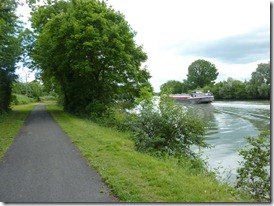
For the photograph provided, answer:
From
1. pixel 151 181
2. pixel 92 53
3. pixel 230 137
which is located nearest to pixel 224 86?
pixel 230 137

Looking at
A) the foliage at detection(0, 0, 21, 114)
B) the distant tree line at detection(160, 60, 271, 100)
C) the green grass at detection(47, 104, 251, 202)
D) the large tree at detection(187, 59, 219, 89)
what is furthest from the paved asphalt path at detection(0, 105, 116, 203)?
the large tree at detection(187, 59, 219, 89)

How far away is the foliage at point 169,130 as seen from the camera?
404 inches

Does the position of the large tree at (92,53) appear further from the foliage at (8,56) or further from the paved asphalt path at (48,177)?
the paved asphalt path at (48,177)

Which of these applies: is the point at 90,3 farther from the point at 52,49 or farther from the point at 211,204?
the point at 211,204

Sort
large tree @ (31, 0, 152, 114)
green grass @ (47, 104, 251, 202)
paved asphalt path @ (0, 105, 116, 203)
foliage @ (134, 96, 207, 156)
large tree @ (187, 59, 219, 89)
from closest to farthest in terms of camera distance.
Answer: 1. green grass @ (47, 104, 251, 202)
2. paved asphalt path @ (0, 105, 116, 203)
3. foliage @ (134, 96, 207, 156)
4. large tree @ (31, 0, 152, 114)
5. large tree @ (187, 59, 219, 89)

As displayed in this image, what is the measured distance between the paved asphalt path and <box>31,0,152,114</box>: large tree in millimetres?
11438

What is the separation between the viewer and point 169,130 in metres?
10.7

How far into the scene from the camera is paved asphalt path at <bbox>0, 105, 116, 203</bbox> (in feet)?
17.1

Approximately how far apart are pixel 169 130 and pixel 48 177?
551cm

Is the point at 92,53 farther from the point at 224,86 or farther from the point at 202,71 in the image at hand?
the point at 202,71

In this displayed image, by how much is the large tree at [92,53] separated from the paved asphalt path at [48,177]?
1144 centimetres

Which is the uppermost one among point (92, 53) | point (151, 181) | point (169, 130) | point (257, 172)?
point (92, 53)

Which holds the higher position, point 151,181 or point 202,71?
point 202,71

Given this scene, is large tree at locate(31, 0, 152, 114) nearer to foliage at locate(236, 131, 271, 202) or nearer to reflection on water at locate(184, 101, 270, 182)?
reflection on water at locate(184, 101, 270, 182)
